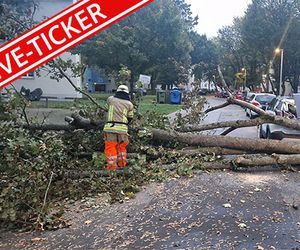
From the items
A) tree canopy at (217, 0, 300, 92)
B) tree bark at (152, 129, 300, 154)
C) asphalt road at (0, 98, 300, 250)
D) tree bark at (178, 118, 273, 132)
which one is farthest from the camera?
tree canopy at (217, 0, 300, 92)

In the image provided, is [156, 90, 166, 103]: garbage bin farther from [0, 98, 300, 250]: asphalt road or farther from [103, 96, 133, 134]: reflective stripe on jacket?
[0, 98, 300, 250]: asphalt road

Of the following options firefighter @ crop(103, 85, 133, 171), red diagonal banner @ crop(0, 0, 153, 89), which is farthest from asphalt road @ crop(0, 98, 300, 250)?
red diagonal banner @ crop(0, 0, 153, 89)

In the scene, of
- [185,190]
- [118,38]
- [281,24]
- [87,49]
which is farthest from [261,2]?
[185,190]

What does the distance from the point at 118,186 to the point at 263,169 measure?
9.32ft

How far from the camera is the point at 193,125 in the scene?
794 cm

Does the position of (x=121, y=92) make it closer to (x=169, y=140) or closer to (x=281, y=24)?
(x=169, y=140)

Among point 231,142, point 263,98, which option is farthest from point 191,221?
point 263,98

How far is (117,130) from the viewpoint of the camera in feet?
21.0

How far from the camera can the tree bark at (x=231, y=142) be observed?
673 cm

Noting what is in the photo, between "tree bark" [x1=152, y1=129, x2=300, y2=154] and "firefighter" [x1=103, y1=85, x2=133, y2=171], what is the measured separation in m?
0.79

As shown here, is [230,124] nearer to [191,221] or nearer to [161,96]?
[191,221]

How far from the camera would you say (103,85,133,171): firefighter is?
6414 mm

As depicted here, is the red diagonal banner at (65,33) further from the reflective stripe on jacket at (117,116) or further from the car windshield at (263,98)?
the car windshield at (263,98)

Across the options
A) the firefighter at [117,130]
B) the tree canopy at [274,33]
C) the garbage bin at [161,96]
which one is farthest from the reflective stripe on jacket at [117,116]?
the tree canopy at [274,33]
